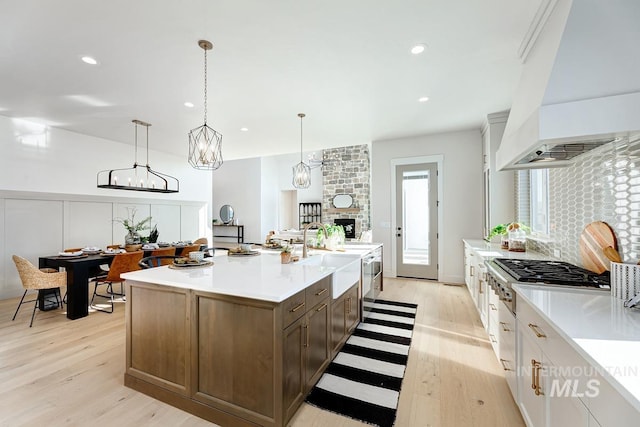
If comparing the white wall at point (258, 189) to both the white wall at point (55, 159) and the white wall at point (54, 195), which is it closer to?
the white wall at point (54, 195)

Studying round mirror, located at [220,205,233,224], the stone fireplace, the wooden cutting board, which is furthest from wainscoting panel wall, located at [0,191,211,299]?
the wooden cutting board

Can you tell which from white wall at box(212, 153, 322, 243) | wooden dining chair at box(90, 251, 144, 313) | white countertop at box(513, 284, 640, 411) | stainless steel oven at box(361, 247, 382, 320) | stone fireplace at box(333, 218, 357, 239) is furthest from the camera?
white wall at box(212, 153, 322, 243)

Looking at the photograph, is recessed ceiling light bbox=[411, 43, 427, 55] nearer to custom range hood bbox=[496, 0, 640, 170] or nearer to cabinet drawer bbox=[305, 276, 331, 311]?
custom range hood bbox=[496, 0, 640, 170]

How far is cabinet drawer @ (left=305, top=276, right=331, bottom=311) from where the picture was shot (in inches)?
72.9

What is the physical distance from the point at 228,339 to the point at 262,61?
2525 millimetres

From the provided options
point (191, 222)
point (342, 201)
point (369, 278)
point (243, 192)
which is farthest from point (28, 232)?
point (342, 201)

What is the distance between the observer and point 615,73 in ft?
4.39

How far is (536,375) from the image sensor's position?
4.50 feet

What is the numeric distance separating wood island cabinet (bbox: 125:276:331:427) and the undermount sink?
0.30 meters

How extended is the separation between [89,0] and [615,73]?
3.26 metres

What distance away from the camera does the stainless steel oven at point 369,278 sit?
3.22 metres

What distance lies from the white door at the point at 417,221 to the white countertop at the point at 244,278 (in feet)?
11.8

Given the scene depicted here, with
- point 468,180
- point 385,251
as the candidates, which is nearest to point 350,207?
point 385,251

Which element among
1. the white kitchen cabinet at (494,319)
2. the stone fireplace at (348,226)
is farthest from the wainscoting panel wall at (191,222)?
the white kitchen cabinet at (494,319)
